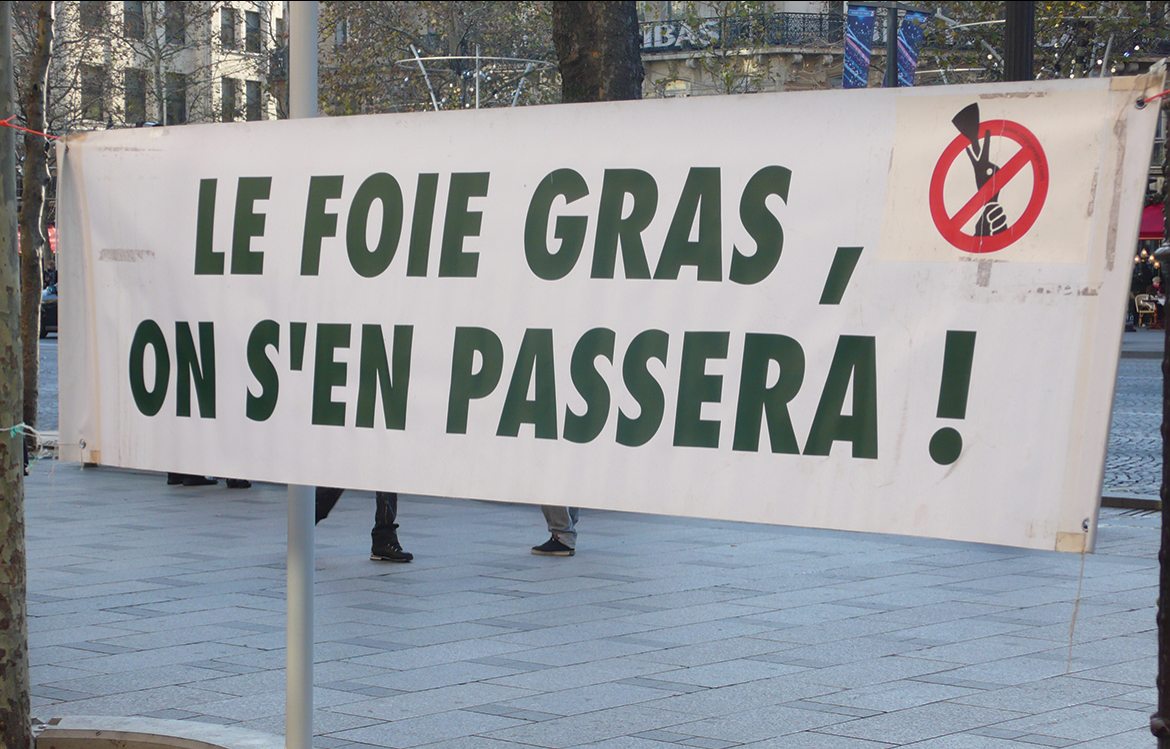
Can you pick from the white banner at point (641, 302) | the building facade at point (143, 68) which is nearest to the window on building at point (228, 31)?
the building facade at point (143, 68)

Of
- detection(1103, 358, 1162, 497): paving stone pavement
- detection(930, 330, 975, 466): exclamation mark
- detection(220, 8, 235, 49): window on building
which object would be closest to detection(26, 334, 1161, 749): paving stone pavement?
detection(930, 330, 975, 466): exclamation mark

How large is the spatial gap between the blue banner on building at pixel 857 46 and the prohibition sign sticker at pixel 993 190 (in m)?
12.1

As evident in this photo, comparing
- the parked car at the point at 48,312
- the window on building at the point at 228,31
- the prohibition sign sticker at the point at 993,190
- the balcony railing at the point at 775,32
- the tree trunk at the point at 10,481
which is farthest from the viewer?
the balcony railing at the point at 775,32

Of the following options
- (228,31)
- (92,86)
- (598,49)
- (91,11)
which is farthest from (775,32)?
(598,49)

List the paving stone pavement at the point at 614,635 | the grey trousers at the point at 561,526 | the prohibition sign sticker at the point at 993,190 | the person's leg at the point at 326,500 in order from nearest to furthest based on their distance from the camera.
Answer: the prohibition sign sticker at the point at 993,190
the paving stone pavement at the point at 614,635
the person's leg at the point at 326,500
the grey trousers at the point at 561,526

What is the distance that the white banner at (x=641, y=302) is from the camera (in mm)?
2869

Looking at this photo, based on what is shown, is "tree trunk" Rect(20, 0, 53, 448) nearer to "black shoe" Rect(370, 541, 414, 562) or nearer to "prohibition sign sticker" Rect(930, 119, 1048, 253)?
"black shoe" Rect(370, 541, 414, 562)

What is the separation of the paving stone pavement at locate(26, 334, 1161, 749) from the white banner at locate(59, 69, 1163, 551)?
1.70ft

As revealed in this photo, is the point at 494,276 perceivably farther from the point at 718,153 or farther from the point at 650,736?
the point at 650,736

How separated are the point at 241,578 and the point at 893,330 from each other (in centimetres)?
531

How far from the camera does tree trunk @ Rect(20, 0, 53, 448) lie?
1012 centimetres

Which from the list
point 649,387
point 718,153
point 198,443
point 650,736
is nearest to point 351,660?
point 650,736

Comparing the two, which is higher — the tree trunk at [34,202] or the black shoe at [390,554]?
the tree trunk at [34,202]

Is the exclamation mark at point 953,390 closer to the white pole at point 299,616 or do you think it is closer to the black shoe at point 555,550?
the white pole at point 299,616
